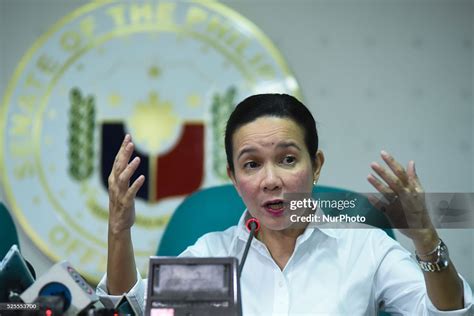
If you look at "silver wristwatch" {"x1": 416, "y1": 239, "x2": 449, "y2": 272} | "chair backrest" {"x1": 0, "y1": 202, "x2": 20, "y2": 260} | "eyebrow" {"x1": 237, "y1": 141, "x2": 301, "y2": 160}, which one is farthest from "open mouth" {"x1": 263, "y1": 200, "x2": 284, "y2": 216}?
"chair backrest" {"x1": 0, "y1": 202, "x2": 20, "y2": 260}

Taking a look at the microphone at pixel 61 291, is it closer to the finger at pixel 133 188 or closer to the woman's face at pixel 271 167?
the finger at pixel 133 188

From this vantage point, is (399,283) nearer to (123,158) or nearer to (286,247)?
(286,247)

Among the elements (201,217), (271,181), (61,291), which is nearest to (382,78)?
(201,217)

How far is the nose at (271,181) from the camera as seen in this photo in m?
1.48

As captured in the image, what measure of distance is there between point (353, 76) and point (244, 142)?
1229mm

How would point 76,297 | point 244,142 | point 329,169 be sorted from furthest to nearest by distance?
1. point 329,169
2. point 244,142
3. point 76,297

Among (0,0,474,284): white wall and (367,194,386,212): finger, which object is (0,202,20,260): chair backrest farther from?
(367,194,386,212): finger

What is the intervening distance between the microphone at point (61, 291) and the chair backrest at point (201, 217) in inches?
30.1

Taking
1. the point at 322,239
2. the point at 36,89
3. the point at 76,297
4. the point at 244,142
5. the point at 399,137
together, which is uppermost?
the point at 36,89

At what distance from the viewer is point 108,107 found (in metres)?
2.68

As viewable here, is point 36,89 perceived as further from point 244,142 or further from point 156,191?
point 244,142

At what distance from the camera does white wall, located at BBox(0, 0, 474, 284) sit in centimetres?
264

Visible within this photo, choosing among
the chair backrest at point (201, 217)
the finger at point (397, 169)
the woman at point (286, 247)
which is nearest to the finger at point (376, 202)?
the woman at point (286, 247)

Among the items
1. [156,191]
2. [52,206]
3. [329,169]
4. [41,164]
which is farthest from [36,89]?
[329,169]
